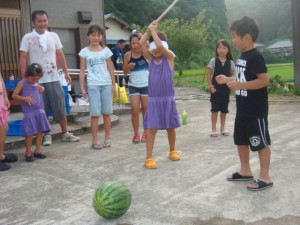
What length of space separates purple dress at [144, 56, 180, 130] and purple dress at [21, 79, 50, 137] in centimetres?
155

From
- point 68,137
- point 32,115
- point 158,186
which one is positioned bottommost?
point 158,186

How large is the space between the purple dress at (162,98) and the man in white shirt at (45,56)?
1859 mm

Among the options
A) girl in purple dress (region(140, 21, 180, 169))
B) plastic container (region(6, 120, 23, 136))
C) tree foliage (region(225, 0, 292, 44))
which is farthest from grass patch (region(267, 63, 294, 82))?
tree foliage (region(225, 0, 292, 44))

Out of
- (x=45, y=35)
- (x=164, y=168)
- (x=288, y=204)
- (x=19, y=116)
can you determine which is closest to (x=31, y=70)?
(x=45, y=35)

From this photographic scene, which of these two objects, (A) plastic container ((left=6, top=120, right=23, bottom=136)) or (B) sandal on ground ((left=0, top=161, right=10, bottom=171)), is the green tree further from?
(B) sandal on ground ((left=0, top=161, right=10, bottom=171))

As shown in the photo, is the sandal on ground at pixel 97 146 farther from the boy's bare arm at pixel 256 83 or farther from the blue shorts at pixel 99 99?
the boy's bare arm at pixel 256 83

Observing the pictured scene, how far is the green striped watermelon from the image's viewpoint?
3.23 metres

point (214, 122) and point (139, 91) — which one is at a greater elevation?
point (139, 91)

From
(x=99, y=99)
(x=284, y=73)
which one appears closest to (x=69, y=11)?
(x=99, y=99)

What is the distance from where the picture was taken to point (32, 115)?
541 cm

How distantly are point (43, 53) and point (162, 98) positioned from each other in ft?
7.03

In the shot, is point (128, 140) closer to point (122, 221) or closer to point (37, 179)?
point (37, 179)

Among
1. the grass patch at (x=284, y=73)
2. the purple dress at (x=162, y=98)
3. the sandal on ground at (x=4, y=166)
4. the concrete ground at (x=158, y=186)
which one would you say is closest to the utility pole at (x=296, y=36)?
the grass patch at (x=284, y=73)

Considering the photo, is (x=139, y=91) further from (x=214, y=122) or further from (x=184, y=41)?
(x=184, y=41)
